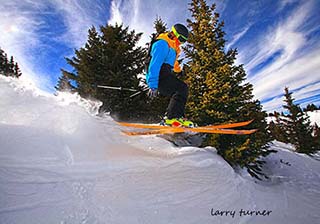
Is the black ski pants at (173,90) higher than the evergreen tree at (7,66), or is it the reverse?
the evergreen tree at (7,66)

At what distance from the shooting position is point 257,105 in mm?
6781

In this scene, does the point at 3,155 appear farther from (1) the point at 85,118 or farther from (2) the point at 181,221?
(2) the point at 181,221

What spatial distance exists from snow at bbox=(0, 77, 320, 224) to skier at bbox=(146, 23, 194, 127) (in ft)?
3.12

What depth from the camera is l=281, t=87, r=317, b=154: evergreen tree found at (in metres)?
20.8

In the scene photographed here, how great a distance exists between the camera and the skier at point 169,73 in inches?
154

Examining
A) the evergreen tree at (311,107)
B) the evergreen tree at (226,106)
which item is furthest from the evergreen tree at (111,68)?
the evergreen tree at (311,107)

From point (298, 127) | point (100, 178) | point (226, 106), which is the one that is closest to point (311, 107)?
point (298, 127)

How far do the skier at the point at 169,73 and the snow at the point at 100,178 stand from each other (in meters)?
0.95

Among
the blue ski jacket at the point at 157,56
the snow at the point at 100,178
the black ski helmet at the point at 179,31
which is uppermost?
the black ski helmet at the point at 179,31

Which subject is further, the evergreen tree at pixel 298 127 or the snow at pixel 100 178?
the evergreen tree at pixel 298 127

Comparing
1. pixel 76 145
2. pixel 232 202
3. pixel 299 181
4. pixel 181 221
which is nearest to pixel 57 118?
pixel 76 145

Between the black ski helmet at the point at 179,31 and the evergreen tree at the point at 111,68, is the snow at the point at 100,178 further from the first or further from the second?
the evergreen tree at the point at 111,68

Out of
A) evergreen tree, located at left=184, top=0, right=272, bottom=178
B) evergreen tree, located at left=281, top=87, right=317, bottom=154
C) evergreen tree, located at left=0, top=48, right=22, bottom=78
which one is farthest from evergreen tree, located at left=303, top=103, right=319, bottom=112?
evergreen tree, located at left=0, top=48, right=22, bottom=78

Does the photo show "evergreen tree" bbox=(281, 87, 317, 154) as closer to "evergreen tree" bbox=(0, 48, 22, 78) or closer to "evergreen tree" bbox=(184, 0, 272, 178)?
"evergreen tree" bbox=(184, 0, 272, 178)
